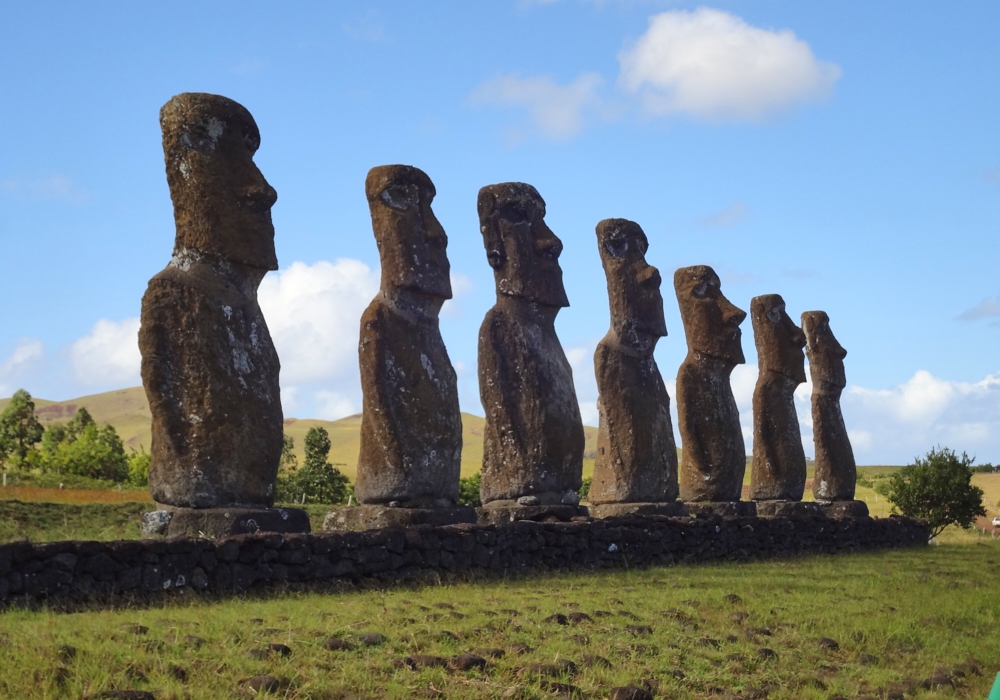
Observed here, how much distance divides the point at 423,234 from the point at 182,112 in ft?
10.1

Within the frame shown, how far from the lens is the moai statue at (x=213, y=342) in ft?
33.0

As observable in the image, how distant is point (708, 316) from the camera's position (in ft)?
59.9

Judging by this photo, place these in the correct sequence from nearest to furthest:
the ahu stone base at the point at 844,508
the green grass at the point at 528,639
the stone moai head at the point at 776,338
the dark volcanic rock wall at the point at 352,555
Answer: the green grass at the point at 528,639, the dark volcanic rock wall at the point at 352,555, the stone moai head at the point at 776,338, the ahu stone base at the point at 844,508

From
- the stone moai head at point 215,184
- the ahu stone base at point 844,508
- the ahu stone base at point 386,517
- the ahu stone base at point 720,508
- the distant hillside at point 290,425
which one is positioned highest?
the distant hillside at point 290,425

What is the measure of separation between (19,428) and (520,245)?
40351mm

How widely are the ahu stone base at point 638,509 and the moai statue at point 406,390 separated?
3.21 meters

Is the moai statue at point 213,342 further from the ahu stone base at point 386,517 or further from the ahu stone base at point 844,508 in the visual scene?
the ahu stone base at point 844,508

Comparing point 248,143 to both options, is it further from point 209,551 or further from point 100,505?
point 100,505

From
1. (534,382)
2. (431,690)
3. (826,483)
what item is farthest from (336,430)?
(431,690)

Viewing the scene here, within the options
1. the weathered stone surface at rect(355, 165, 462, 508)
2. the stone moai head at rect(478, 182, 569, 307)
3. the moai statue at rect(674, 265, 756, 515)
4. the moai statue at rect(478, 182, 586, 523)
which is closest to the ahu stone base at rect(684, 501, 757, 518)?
the moai statue at rect(674, 265, 756, 515)

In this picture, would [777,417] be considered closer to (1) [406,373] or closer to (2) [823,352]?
(2) [823,352]

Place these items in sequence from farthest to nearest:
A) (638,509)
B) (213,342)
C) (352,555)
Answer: (638,509) < (213,342) < (352,555)

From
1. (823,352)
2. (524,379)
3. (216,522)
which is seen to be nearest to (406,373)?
(524,379)

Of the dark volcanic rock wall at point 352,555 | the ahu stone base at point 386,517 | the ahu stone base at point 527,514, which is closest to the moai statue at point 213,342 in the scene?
the dark volcanic rock wall at point 352,555
